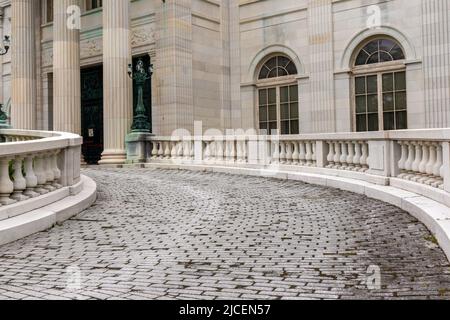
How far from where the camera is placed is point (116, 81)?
20750mm

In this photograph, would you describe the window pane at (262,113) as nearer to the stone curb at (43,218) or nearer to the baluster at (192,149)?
the baluster at (192,149)

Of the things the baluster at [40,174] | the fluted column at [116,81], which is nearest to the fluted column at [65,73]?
the fluted column at [116,81]

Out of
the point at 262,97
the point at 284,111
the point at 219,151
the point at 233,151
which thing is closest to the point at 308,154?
the point at 233,151

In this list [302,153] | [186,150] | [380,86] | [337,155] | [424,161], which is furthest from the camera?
[380,86]

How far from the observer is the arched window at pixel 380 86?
762 inches

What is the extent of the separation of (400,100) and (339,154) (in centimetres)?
782

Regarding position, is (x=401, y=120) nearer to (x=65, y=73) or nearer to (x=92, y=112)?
(x=65, y=73)

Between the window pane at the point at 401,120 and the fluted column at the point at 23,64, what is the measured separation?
17.3 m

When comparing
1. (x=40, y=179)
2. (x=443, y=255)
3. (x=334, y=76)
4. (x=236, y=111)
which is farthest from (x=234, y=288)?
(x=236, y=111)

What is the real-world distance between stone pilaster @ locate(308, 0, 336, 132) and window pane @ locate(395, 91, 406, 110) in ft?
8.18

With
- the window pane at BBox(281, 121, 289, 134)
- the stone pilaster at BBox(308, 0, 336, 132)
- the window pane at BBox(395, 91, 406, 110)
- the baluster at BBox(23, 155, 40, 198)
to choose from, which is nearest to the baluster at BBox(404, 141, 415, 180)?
the baluster at BBox(23, 155, 40, 198)

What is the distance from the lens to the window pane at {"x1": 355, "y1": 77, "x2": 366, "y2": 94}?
20.3m

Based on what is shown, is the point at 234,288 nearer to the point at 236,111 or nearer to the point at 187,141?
the point at 187,141

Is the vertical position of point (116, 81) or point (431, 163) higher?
point (116, 81)
